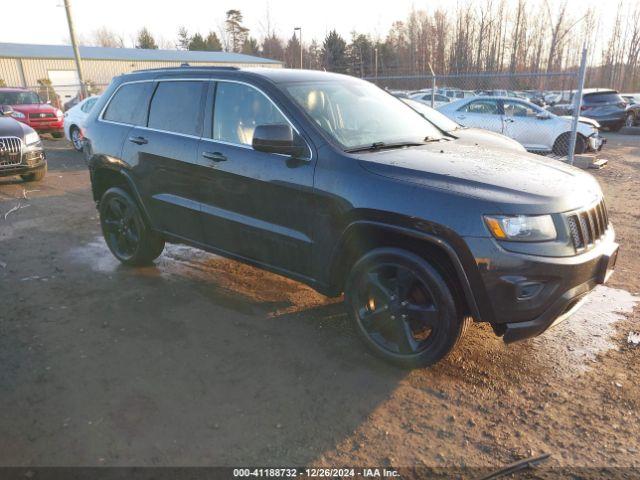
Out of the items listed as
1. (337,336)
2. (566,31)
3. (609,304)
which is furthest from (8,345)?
(566,31)

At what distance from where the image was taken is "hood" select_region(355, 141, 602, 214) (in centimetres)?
275

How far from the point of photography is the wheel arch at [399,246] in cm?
283

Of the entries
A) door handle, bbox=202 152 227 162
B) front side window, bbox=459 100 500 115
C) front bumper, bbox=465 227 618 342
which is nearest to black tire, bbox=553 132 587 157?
front side window, bbox=459 100 500 115

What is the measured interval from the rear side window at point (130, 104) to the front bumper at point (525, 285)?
3.40m

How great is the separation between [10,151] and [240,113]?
726 cm

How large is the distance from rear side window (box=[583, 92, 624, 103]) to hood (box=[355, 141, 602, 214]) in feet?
59.4

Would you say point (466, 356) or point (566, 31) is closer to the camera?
point (466, 356)

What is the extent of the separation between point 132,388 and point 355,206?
182cm

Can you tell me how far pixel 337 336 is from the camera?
370cm

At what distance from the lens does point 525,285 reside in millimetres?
2691

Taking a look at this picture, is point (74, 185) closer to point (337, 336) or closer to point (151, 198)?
point (151, 198)

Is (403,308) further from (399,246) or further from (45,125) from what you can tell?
(45,125)

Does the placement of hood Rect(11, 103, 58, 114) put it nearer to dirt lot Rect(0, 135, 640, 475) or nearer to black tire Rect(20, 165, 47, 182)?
black tire Rect(20, 165, 47, 182)

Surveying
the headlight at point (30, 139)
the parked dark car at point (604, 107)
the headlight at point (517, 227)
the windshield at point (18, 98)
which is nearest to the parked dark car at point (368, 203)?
the headlight at point (517, 227)
